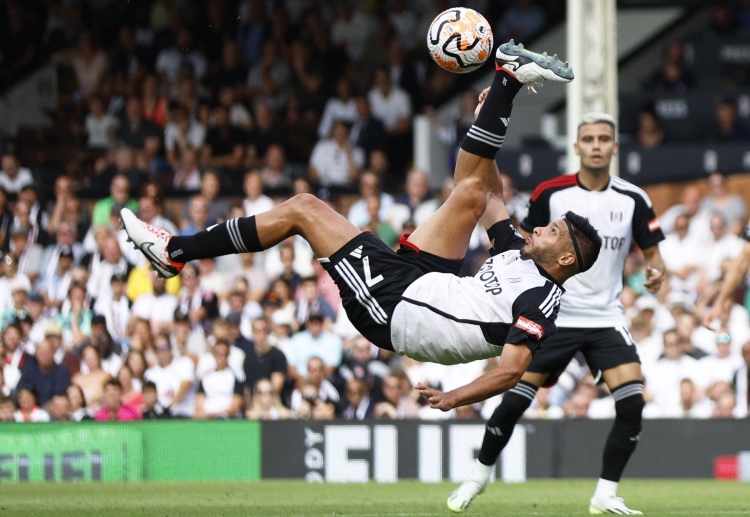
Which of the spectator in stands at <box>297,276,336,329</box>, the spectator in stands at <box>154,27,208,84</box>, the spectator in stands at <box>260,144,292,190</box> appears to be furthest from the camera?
the spectator in stands at <box>154,27,208,84</box>

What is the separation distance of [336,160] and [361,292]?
33.7 ft

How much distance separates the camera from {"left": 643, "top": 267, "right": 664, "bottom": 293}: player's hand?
378 inches

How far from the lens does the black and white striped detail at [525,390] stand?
9.55 metres

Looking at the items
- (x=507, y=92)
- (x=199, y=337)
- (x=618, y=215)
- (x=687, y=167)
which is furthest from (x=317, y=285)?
(x=507, y=92)

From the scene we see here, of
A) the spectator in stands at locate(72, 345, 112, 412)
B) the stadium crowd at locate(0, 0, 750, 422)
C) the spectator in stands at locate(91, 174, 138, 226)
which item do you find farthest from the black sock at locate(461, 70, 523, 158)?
the spectator in stands at locate(91, 174, 138, 226)

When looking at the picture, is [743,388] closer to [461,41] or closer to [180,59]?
[461,41]

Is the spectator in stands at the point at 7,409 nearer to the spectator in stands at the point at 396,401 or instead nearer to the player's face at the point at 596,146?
the spectator in stands at the point at 396,401

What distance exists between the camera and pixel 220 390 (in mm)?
14844

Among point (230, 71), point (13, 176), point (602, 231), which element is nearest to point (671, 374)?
point (602, 231)

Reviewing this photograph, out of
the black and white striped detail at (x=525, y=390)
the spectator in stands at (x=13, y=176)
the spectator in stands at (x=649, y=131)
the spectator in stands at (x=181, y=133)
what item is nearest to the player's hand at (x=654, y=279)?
the black and white striped detail at (x=525, y=390)

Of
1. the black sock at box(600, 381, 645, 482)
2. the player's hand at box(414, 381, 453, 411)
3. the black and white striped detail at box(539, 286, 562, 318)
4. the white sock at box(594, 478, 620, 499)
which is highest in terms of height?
the black and white striped detail at box(539, 286, 562, 318)

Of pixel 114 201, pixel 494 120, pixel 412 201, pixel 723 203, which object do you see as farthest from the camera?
pixel 114 201

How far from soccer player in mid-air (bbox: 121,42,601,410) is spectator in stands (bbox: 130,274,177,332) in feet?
24.6

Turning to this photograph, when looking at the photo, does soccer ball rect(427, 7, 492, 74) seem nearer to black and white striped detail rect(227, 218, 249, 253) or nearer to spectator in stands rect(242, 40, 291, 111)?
black and white striped detail rect(227, 218, 249, 253)
